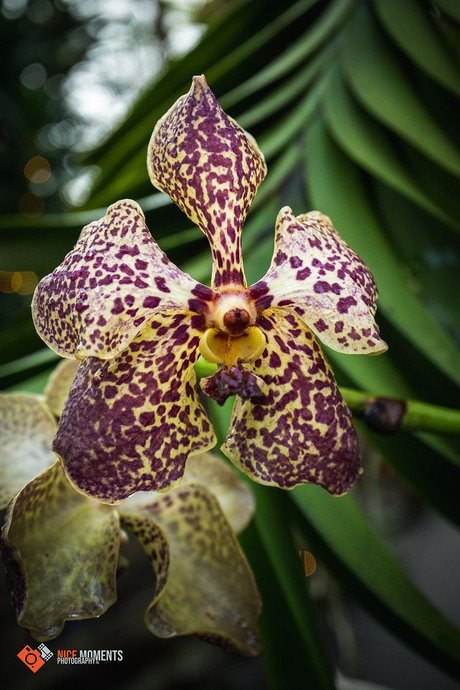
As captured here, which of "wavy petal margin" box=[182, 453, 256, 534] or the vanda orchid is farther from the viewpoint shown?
"wavy petal margin" box=[182, 453, 256, 534]

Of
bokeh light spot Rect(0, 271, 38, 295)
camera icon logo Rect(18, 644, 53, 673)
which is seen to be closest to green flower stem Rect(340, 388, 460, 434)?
camera icon logo Rect(18, 644, 53, 673)

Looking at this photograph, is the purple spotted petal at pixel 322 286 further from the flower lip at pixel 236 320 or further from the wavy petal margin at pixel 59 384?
the wavy petal margin at pixel 59 384

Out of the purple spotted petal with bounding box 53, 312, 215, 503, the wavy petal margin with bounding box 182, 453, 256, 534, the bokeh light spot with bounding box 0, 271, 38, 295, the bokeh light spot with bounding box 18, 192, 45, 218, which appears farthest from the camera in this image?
the bokeh light spot with bounding box 18, 192, 45, 218

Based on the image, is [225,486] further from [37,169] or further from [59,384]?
[37,169]

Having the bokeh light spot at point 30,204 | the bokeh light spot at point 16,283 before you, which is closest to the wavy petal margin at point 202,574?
the bokeh light spot at point 16,283

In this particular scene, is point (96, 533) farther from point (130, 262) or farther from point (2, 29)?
point (2, 29)

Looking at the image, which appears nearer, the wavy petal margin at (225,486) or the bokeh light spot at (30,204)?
the wavy petal margin at (225,486)

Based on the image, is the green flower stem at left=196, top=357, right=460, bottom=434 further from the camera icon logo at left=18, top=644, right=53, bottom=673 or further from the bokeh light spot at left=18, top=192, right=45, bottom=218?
the bokeh light spot at left=18, top=192, right=45, bottom=218
